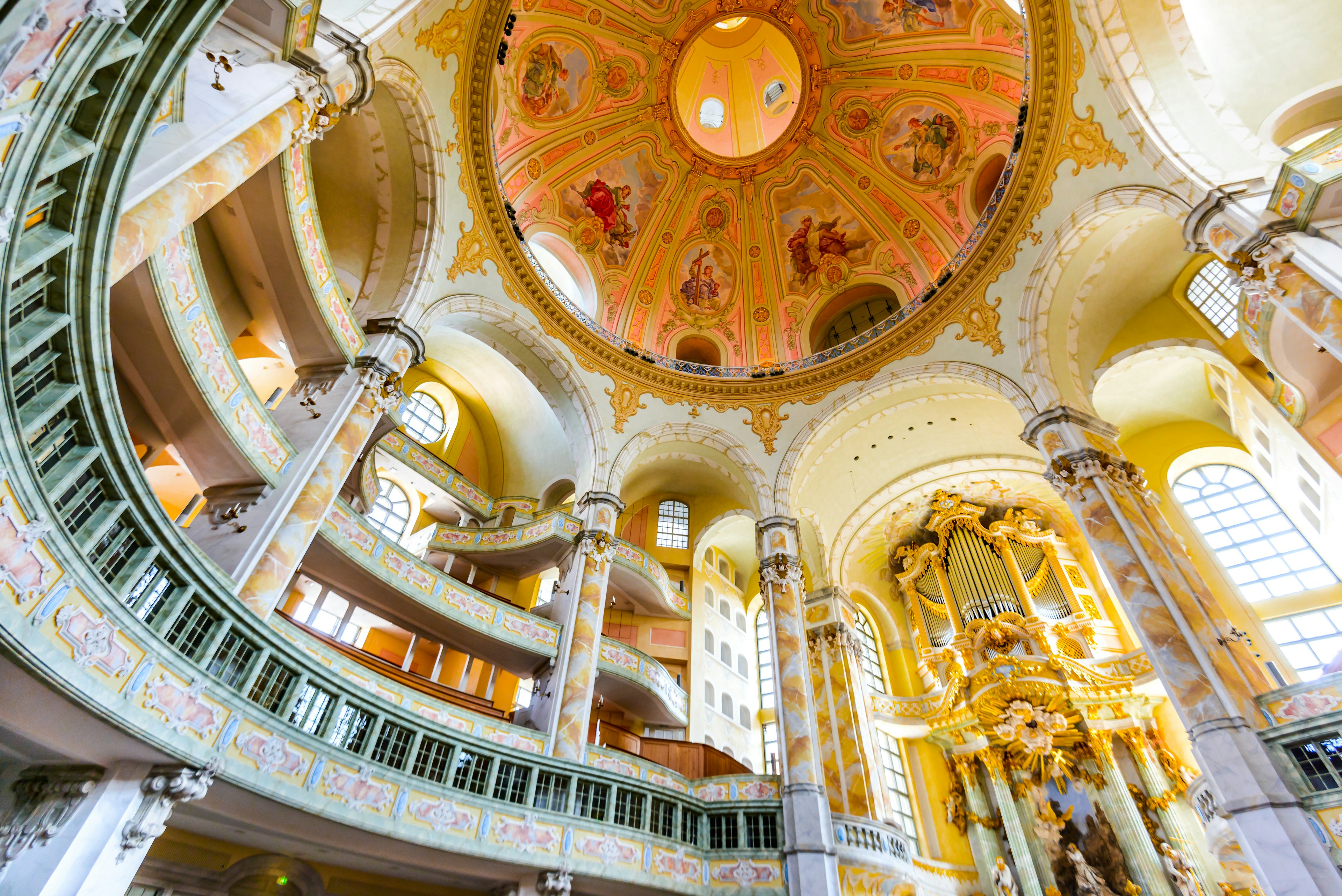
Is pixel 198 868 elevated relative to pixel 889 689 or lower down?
lower down

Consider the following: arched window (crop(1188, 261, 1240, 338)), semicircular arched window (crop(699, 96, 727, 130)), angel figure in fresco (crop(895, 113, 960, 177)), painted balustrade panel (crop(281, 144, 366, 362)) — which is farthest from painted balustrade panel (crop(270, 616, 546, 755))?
semicircular arched window (crop(699, 96, 727, 130))

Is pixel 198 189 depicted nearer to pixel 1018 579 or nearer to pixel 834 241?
pixel 834 241

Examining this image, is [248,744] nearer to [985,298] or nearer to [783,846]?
[783,846]

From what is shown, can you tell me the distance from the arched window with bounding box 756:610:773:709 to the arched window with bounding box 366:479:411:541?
33.9 feet

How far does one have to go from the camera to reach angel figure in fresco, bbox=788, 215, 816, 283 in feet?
67.8

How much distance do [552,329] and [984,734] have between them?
52.5 feet

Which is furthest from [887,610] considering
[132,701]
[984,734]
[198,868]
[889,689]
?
[132,701]

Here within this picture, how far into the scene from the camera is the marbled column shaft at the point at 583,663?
11.6 m

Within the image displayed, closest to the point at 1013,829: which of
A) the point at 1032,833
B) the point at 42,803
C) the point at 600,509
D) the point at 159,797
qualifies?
the point at 1032,833

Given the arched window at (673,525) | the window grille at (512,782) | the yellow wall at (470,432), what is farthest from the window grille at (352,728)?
the arched window at (673,525)

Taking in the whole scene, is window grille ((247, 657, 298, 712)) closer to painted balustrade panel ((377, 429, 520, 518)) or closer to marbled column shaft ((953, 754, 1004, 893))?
painted balustrade panel ((377, 429, 520, 518))

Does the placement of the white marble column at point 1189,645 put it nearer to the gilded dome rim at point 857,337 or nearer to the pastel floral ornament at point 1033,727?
the gilded dome rim at point 857,337

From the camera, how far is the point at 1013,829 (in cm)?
1617

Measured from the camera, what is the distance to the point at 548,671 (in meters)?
13.3
